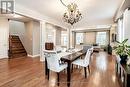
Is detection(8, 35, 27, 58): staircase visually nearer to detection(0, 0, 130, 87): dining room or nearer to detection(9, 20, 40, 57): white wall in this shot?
detection(0, 0, 130, 87): dining room

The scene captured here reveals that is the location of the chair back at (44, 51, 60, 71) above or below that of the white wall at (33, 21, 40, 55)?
below

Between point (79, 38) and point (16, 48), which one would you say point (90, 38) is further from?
point (16, 48)

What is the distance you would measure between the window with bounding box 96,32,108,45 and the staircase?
8733 mm

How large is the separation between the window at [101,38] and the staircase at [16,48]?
8.73 meters

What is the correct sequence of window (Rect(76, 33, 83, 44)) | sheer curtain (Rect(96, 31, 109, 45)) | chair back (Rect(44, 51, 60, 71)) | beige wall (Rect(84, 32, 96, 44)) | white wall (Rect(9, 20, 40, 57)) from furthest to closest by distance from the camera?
window (Rect(76, 33, 83, 44)) < beige wall (Rect(84, 32, 96, 44)) < sheer curtain (Rect(96, 31, 109, 45)) < white wall (Rect(9, 20, 40, 57)) < chair back (Rect(44, 51, 60, 71))

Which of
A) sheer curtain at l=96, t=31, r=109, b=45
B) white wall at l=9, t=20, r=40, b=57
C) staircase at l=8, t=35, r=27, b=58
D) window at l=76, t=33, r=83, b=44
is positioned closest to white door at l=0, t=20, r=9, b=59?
staircase at l=8, t=35, r=27, b=58

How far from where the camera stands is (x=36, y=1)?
13.3 ft

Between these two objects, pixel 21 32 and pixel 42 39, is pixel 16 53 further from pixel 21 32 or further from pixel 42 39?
pixel 42 39

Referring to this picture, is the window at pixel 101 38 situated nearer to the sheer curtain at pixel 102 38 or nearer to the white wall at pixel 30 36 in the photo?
the sheer curtain at pixel 102 38

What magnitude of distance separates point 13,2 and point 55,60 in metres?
2.57

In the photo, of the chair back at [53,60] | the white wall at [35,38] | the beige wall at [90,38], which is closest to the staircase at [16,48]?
the white wall at [35,38]

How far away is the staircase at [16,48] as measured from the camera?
23.3 feet

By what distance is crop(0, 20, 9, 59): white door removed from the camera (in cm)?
649

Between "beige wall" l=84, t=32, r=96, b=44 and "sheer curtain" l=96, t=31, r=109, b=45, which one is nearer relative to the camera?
"sheer curtain" l=96, t=31, r=109, b=45
